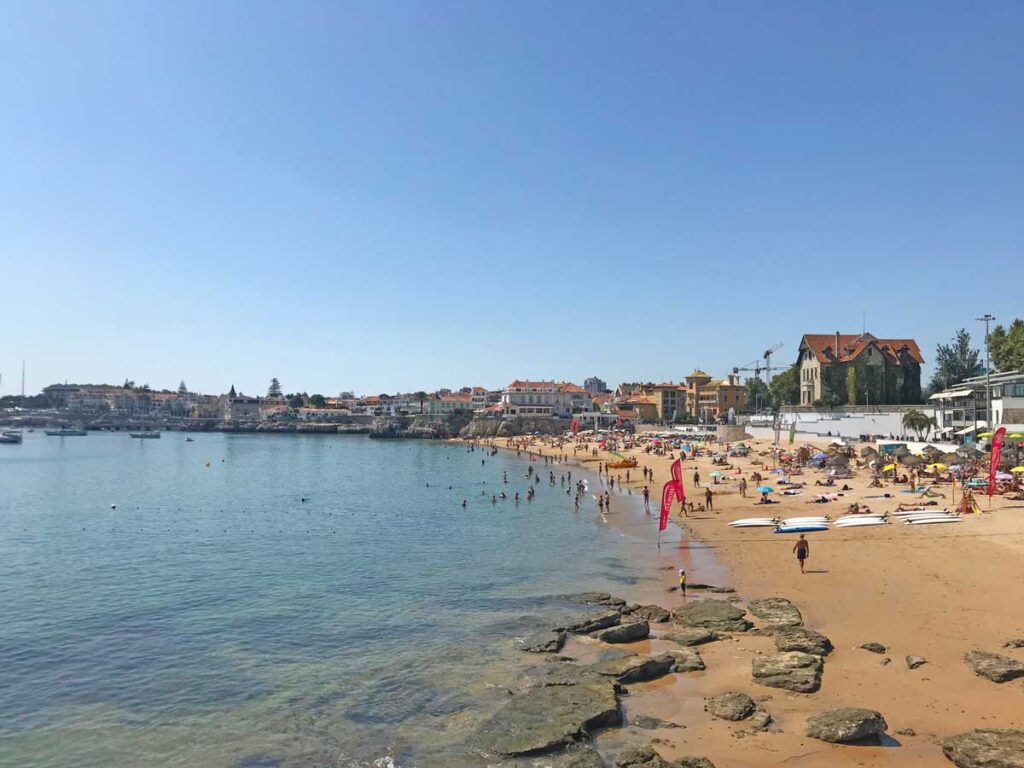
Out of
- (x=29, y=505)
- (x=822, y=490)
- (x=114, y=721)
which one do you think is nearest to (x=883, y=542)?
(x=822, y=490)

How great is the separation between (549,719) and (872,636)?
28.9ft

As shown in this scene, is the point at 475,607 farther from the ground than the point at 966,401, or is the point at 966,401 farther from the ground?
the point at 966,401

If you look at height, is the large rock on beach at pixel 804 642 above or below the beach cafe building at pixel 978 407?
below

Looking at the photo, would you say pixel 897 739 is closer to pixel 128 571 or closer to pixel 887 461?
pixel 128 571

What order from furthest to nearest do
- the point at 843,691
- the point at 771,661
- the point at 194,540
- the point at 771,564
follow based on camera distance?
the point at 194,540 → the point at 771,564 → the point at 771,661 → the point at 843,691

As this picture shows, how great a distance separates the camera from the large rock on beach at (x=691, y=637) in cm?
1717

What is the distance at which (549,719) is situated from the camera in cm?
1320

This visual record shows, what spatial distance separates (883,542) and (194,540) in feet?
105

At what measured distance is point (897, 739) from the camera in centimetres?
1168

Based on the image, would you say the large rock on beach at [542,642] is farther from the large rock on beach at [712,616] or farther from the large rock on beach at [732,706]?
the large rock on beach at [732,706]

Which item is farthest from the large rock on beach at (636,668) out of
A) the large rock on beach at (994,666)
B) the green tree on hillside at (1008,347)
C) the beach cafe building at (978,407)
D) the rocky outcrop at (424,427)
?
the rocky outcrop at (424,427)

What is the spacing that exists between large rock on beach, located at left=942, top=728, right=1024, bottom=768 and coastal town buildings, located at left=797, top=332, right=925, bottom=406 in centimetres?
7548

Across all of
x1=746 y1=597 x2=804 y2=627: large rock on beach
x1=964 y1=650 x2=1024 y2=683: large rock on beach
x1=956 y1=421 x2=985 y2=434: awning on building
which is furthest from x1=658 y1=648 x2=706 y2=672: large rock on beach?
x1=956 y1=421 x2=985 y2=434: awning on building

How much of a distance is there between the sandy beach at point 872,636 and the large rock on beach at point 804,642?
24 cm
